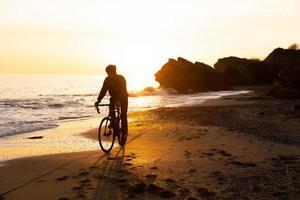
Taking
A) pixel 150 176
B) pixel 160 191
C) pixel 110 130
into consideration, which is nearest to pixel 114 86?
pixel 110 130

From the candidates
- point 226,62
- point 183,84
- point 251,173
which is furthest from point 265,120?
point 226,62

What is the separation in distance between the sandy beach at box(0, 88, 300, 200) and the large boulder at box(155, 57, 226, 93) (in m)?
53.4

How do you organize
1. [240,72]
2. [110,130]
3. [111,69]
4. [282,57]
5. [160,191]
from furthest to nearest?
[282,57] → [240,72] → [110,130] → [111,69] → [160,191]

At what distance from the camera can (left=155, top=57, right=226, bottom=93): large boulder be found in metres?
67.8

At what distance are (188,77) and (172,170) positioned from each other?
59000mm

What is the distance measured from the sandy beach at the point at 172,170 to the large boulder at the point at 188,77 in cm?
5345

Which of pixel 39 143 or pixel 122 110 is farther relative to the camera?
pixel 39 143

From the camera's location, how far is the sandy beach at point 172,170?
7.39m

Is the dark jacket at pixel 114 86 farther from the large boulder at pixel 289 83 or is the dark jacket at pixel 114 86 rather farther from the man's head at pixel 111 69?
the large boulder at pixel 289 83

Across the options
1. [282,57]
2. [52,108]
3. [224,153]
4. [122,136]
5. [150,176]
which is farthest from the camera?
[282,57]

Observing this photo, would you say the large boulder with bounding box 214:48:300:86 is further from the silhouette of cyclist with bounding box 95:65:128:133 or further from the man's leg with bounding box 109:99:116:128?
the man's leg with bounding box 109:99:116:128

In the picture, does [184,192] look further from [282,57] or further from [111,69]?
[282,57]

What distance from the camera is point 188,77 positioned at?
67.5m

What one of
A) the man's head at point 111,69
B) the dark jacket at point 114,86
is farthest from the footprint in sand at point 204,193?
the man's head at point 111,69
